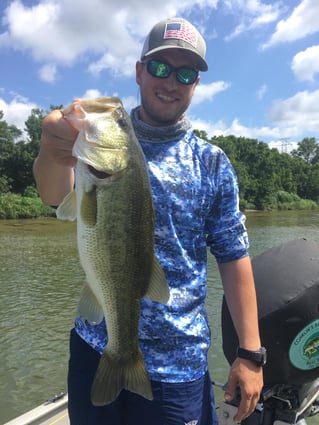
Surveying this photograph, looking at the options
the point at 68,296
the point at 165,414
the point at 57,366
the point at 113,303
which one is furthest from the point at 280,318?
the point at 68,296

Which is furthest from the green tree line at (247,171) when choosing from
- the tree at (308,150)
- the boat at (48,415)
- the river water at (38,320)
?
the boat at (48,415)

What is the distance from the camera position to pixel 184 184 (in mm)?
2088

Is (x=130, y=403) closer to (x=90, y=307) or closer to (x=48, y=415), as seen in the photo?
(x=90, y=307)

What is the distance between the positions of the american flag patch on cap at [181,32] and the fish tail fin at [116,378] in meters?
1.56

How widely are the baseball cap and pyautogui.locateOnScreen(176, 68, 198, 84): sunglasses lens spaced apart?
74 millimetres

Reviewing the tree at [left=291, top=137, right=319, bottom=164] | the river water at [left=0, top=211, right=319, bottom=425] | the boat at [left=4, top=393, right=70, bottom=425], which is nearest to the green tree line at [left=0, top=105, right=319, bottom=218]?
the tree at [left=291, top=137, right=319, bottom=164]

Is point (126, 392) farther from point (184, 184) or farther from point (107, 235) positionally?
point (184, 184)

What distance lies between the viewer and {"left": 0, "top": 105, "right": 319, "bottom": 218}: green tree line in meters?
44.1

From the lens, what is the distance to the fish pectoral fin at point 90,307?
179 cm

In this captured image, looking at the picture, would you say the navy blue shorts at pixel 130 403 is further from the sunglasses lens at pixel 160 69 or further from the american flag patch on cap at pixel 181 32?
the american flag patch on cap at pixel 181 32

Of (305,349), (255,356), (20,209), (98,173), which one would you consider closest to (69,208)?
(98,173)

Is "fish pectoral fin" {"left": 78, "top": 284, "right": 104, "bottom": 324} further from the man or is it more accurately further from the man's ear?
the man's ear

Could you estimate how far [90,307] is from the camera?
1801mm

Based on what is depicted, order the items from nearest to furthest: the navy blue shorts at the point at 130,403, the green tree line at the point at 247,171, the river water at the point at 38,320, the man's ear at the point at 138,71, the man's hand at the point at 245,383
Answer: the navy blue shorts at the point at 130,403
the man's hand at the point at 245,383
the man's ear at the point at 138,71
the river water at the point at 38,320
the green tree line at the point at 247,171
